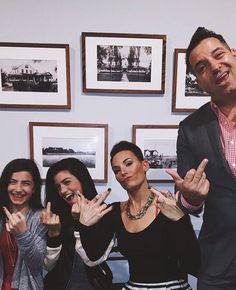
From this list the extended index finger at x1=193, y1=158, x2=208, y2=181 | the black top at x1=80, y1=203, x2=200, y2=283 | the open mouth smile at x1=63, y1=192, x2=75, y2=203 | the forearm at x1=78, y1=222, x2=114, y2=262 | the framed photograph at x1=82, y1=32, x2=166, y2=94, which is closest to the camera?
the extended index finger at x1=193, y1=158, x2=208, y2=181

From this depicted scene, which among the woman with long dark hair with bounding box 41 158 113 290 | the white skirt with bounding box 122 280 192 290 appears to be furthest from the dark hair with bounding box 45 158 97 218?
the white skirt with bounding box 122 280 192 290

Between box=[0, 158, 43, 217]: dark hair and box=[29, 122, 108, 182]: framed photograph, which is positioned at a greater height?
box=[29, 122, 108, 182]: framed photograph

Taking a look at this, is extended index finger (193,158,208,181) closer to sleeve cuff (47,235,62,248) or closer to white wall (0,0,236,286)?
Result: sleeve cuff (47,235,62,248)

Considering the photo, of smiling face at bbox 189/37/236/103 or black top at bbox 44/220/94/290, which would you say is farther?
black top at bbox 44/220/94/290

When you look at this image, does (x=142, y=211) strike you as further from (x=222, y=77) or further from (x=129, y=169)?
(x=222, y=77)

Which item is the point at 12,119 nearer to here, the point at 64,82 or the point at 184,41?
the point at 64,82

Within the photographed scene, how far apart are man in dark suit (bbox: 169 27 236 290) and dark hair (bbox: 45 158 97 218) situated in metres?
0.62

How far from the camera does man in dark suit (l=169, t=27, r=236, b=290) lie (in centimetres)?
115

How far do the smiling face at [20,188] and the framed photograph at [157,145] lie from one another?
635 millimetres

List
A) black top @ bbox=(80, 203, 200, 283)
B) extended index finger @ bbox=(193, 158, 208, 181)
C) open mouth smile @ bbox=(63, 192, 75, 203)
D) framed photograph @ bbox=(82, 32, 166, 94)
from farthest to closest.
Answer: framed photograph @ bbox=(82, 32, 166, 94)
open mouth smile @ bbox=(63, 192, 75, 203)
black top @ bbox=(80, 203, 200, 283)
extended index finger @ bbox=(193, 158, 208, 181)

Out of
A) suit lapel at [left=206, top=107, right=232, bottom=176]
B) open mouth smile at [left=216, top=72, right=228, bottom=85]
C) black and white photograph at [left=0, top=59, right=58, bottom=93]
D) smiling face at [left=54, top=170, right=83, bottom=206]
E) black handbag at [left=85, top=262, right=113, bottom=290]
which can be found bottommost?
black handbag at [left=85, top=262, right=113, bottom=290]

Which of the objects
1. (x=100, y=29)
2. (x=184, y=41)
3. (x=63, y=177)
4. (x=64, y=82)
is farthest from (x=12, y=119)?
(x=184, y=41)

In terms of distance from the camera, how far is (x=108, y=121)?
2.00 metres

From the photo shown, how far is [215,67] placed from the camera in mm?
1145
